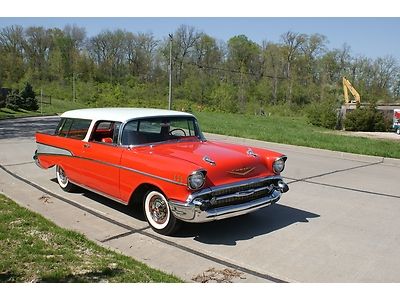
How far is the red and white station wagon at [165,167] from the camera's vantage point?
456cm

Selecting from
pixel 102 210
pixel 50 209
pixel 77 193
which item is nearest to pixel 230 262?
pixel 102 210

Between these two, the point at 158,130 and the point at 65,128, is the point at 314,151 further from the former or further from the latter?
the point at 65,128

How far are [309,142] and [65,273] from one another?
Answer: 1176cm

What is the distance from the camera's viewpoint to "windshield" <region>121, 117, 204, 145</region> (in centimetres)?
549

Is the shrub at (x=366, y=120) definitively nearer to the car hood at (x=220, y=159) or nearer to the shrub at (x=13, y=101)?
the car hood at (x=220, y=159)

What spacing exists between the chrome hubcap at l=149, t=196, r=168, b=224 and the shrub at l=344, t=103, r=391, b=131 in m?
22.1

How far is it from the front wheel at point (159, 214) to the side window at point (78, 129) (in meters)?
1.82

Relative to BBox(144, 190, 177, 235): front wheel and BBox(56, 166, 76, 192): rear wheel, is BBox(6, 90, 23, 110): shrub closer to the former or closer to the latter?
BBox(56, 166, 76, 192): rear wheel

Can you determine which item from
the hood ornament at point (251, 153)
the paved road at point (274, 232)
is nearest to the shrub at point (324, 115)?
the paved road at point (274, 232)

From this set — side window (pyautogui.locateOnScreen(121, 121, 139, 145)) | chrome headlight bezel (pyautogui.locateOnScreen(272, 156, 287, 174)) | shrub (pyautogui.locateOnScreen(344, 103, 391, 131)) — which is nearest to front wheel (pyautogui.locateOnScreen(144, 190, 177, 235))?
side window (pyautogui.locateOnScreen(121, 121, 139, 145))

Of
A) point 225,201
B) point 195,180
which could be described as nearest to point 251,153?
point 225,201

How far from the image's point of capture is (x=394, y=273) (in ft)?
12.9
